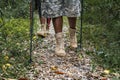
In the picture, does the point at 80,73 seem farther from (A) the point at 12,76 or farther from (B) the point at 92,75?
(A) the point at 12,76

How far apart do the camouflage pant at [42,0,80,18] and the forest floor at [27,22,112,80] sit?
0.60 m

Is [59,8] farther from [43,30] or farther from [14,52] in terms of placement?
[43,30]

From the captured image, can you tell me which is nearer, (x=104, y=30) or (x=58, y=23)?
(x=58, y=23)

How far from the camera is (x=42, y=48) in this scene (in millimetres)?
5992

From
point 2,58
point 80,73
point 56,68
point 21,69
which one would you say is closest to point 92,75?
point 80,73

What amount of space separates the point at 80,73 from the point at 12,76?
90 centimetres

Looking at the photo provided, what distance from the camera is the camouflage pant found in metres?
5.43

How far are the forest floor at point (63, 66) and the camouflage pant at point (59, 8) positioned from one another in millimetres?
600

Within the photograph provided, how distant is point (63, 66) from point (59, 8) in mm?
925

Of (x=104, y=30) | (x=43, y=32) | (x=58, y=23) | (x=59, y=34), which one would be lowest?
(x=104, y=30)

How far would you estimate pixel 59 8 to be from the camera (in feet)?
18.0

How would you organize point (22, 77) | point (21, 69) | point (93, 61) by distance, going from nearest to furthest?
point (22, 77), point (21, 69), point (93, 61)

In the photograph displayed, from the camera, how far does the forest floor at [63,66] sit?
4.57m

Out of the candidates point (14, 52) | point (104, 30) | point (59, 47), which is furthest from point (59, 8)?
point (104, 30)
